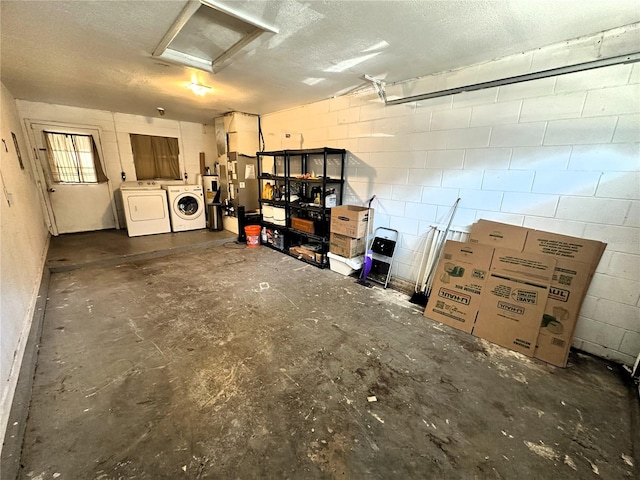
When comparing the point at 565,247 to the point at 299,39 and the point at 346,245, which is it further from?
the point at 299,39

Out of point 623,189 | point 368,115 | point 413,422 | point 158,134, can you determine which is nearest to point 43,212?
point 158,134

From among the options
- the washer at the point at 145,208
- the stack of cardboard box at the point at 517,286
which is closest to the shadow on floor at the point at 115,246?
the washer at the point at 145,208

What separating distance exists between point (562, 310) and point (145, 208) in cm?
599

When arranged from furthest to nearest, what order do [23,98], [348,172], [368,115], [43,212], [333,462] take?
[43,212]
[23,98]
[348,172]
[368,115]
[333,462]

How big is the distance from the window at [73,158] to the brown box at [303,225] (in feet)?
13.6

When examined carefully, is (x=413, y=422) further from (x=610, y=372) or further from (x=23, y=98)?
(x=23, y=98)

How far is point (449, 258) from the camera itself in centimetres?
253

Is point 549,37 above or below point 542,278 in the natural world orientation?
above

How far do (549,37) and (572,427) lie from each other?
2.63 metres

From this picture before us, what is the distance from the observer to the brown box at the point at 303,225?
12.0 feet

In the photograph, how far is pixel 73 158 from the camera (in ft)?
15.5


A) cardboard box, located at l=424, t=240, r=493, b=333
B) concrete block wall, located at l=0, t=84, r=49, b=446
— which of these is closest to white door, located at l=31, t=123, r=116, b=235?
concrete block wall, located at l=0, t=84, r=49, b=446

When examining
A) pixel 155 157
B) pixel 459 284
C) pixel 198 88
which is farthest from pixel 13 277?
pixel 155 157

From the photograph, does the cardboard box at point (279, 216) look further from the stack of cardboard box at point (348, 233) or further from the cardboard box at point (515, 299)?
the cardboard box at point (515, 299)
